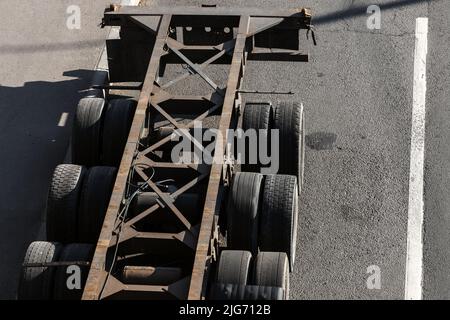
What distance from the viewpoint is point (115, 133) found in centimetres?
1474

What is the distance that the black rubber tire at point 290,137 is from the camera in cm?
1459

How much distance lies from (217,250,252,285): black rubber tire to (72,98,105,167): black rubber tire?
3.22m

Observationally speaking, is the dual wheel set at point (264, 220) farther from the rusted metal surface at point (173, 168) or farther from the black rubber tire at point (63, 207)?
the black rubber tire at point (63, 207)

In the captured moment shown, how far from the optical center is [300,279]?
46.3 feet

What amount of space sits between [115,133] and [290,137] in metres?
2.35

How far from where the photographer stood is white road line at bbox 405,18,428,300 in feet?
46.2

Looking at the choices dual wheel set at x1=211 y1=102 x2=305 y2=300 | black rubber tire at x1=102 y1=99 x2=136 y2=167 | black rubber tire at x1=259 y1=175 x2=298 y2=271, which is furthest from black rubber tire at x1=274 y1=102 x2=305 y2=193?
black rubber tire at x1=102 y1=99 x2=136 y2=167

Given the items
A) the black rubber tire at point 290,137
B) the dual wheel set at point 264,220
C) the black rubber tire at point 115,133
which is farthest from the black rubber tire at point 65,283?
the black rubber tire at point 290,137

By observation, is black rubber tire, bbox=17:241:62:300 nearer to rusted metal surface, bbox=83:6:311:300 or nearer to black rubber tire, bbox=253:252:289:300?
rusted metal surface, bbox=83:6:311:300

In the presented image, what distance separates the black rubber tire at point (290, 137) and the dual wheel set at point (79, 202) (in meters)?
2.05

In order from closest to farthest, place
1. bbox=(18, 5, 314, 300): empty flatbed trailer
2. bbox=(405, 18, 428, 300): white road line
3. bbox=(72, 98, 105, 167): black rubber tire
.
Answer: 1. bbox=(18, 5, 314, 300): empty flatbed trailer
2. bbox=(405, 18, 428, 300): white road line
3. bbox=(72, 98, 105, 167): black rubber tire

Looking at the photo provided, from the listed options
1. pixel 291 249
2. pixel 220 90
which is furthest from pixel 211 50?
pixel 291 249

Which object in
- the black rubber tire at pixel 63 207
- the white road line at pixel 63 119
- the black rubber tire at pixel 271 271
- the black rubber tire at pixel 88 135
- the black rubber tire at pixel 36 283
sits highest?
the white road line at pixel 63 119
